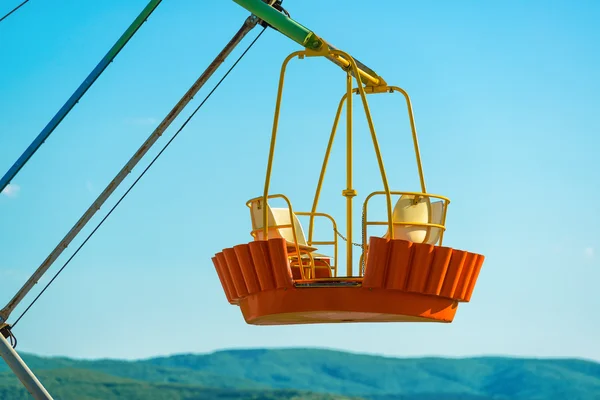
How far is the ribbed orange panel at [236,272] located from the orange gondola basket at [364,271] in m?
0.01

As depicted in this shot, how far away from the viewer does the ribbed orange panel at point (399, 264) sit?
576 inches

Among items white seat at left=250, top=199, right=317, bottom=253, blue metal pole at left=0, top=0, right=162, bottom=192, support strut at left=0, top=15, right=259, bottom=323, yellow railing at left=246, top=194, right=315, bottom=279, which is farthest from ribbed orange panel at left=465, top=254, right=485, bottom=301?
blue metal pole at left=0, top=0, right=162, bottom=192

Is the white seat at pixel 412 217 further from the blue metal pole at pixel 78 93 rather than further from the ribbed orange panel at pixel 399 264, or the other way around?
the blue metal pole at pixel 78 93

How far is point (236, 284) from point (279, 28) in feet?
12.8

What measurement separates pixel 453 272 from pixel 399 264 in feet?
3.01

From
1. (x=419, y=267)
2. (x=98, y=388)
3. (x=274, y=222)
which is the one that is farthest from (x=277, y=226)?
(x=98, y=388)

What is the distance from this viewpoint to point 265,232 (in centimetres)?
1559

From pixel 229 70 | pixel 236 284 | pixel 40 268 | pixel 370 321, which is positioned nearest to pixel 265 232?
pixel 236 284

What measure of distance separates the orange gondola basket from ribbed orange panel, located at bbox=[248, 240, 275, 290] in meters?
0.01

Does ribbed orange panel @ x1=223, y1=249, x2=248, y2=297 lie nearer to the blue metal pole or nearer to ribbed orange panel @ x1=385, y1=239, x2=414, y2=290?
ribbed orange panel @ x1=385, y1=239, x2=414, y2=290

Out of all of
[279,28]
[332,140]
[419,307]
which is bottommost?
[419,307]

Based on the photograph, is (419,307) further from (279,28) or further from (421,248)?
(279,28)

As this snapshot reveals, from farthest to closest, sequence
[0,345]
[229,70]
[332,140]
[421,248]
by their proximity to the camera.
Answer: [0,345] → [229,70] → [332,140] → [421,248]

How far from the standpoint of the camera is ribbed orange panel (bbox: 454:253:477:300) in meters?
15.3
